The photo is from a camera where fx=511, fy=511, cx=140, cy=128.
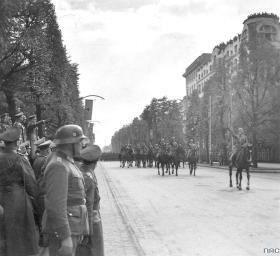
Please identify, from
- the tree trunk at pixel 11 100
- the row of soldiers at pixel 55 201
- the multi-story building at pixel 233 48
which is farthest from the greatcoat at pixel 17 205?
the multi-story building at pixel 233 48

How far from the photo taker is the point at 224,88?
167 ft

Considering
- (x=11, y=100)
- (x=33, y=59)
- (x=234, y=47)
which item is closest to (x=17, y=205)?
(x=33, y=59)

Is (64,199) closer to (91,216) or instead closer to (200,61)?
(91,216)

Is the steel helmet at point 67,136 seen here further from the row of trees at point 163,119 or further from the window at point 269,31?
the row of trees at point 163,119

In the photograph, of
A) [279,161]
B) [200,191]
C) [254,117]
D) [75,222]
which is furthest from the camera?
[279,161]

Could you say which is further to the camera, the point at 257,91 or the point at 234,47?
Answer: the point at 234,47

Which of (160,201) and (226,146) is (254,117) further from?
(160,201)

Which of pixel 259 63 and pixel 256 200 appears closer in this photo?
pixel 256 200

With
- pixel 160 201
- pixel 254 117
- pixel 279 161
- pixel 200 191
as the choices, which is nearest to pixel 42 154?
pixel 160 201


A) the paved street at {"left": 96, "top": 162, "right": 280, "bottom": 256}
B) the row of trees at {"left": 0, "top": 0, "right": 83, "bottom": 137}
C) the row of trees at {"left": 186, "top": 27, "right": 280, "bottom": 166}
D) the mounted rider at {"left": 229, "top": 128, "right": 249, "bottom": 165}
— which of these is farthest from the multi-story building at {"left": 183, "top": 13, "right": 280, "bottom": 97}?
the paved street at {"left": 96, "top": 162, "right": 280, "bottom": 256}

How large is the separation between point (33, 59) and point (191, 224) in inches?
904

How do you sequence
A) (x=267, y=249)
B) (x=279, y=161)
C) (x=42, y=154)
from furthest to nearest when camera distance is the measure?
(x=279, y=161) < (x=42, y=154) < (x=267, y=249)

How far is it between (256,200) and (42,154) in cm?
814

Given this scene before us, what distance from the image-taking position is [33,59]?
3086cm
